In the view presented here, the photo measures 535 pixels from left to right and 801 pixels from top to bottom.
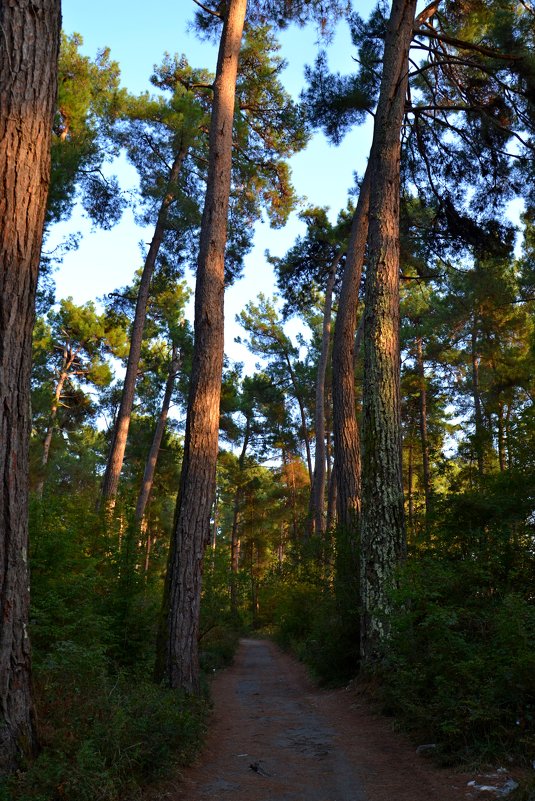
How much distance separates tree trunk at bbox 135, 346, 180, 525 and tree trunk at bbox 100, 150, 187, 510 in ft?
18.9

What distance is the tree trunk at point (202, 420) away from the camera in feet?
22.8

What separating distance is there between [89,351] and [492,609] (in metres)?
23.5

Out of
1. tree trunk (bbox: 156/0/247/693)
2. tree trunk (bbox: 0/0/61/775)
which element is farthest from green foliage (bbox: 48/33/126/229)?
tree trunk (bbox: 0/0/61/775)

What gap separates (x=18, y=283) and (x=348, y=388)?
826 centimetres

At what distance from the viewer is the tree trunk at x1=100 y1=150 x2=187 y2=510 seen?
50.6ft

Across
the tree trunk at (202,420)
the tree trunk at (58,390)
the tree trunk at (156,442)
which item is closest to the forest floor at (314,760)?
the tree trunk at (202,420)

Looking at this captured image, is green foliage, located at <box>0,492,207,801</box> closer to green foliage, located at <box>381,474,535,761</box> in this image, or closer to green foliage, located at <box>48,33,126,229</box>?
green foliage, located at <box>381,474,535,761</box>

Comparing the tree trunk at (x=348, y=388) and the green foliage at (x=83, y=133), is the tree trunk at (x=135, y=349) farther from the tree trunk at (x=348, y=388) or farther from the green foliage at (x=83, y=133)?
the tree trunk at (x=348, y=388)

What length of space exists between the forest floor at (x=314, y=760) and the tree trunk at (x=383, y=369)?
115 centimetres

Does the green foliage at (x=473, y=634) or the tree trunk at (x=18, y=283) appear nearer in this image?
the tree trunk at (x=18, y=283)

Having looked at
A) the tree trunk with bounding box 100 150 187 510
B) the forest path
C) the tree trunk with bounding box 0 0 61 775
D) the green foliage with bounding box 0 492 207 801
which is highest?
the tree trunk with bounding box 100 150 187 510

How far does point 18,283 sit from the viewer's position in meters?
3.76

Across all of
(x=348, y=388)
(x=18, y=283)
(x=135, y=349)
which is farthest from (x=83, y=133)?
(x=18, y=283)

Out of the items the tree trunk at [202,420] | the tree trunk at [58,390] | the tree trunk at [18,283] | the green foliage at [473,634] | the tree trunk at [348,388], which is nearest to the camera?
the tree trunk at [18,283]
